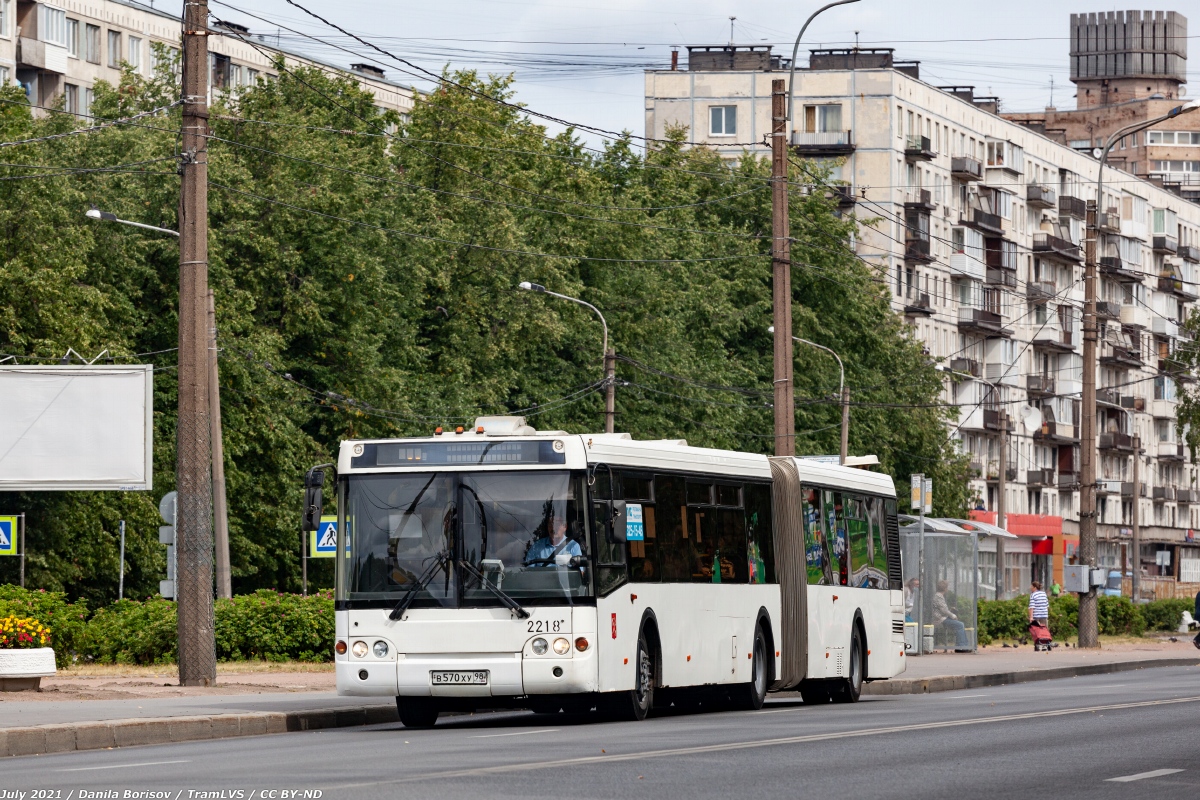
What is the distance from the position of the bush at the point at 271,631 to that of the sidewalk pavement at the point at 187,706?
2.74 m

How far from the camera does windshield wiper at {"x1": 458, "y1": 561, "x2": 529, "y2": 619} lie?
21.5 meters

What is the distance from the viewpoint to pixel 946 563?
45562mm

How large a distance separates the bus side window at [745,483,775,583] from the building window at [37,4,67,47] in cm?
6696

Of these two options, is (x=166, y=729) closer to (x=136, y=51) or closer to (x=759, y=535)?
(x=759, y=535)

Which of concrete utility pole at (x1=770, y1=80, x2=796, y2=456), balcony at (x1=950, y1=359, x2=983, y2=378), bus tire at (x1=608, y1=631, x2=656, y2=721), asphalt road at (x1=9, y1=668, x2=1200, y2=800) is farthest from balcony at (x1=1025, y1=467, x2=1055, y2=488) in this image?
bus tire at (x1=608, y1=631, x2=656, y2=721)

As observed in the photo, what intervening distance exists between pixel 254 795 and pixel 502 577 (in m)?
8.37

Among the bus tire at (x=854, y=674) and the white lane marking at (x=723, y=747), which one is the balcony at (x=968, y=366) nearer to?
the bus tire at (x=854, y=674)

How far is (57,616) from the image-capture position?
3581 centimetres

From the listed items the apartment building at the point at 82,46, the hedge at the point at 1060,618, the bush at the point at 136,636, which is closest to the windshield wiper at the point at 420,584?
the bush at the point at 136,636

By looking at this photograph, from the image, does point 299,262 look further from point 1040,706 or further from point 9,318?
point 1040,706

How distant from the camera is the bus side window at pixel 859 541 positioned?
2888 cm

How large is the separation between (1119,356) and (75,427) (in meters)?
100

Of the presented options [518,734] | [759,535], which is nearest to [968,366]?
[759,535]

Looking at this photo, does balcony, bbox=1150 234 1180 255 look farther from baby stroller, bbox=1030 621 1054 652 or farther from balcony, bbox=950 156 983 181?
baby stroller, bbox=1030 621 1054 652
